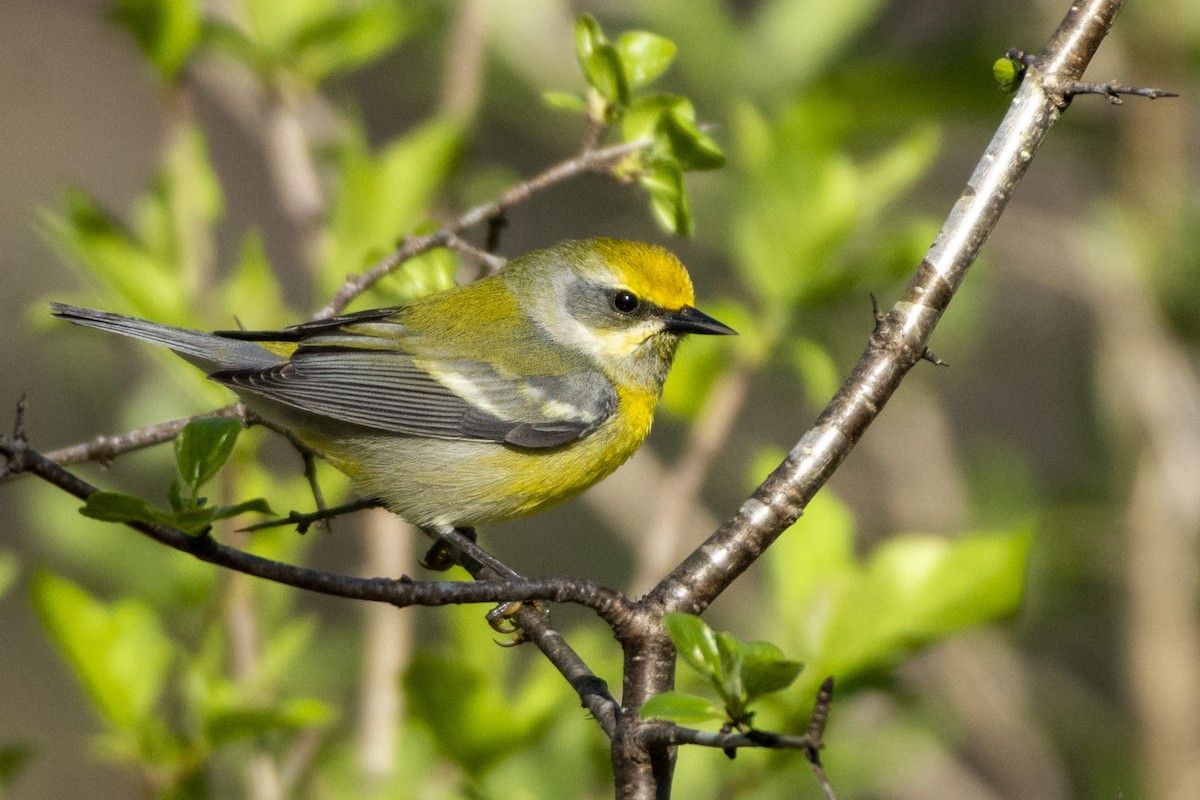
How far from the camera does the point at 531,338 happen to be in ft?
12.2

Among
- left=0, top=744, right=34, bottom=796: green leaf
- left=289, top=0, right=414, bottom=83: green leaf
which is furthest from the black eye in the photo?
left=0, top=744, right=34, bottom=796: green leaf

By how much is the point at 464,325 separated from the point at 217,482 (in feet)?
2.76

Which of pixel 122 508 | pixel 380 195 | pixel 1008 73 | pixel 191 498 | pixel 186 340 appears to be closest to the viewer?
pixel 122 508

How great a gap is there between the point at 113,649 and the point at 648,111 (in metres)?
1.59

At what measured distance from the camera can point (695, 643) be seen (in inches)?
66.7

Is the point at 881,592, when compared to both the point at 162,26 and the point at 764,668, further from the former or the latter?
the point at 162,26

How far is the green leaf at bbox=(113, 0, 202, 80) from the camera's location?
2865 millimetres

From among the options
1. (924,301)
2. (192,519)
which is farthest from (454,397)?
(192,519)

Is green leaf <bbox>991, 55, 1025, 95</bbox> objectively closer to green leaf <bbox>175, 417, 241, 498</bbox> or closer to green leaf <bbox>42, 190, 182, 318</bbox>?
green leaf <bbox>175, 417, 241, 498</bbox>

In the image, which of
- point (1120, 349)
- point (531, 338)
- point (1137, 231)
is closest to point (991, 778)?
point (1120, 349)

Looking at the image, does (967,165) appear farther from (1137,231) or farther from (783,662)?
(783,662)

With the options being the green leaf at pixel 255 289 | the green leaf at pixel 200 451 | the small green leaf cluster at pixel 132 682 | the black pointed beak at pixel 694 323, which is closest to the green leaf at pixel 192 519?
the green leaf at pixel 200 451

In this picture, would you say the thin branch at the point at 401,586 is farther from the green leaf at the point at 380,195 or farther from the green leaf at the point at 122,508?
the green leaf at the point at 380,195

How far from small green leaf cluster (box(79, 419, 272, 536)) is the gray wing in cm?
135
